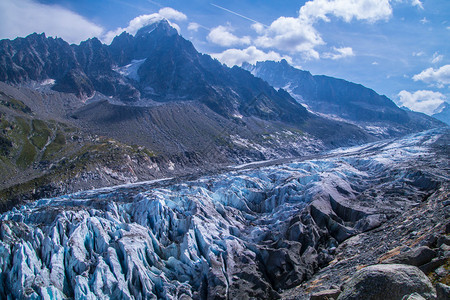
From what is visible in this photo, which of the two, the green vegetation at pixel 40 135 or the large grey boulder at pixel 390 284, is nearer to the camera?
the large grey boulder at pixel 390 284

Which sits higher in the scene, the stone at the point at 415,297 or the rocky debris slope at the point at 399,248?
the stone at the point at 415,297

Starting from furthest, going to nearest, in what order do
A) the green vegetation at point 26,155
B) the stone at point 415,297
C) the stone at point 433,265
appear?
the green vegetation at point 26,155, the stone at point 433,265, the stone at point 415,297

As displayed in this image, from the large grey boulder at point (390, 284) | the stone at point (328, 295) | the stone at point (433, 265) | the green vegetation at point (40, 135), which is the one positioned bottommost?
the stone at point (328, 295)

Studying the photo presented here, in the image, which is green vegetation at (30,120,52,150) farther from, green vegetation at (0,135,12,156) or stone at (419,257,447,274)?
stone at (419,257,447,274)

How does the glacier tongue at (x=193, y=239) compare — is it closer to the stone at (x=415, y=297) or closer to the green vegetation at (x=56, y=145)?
the stone at (x=415, y=297)

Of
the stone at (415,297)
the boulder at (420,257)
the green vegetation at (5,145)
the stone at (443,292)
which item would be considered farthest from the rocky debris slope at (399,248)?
the green vegetation at (5,145)

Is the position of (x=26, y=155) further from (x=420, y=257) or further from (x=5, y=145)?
(x=420, y=257)

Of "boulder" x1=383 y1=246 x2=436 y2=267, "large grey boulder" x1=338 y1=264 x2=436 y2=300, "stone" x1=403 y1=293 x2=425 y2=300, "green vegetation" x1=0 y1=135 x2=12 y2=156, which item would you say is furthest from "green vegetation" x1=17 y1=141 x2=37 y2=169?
"stone" x1=403 y1=293 x2=425 y2=300

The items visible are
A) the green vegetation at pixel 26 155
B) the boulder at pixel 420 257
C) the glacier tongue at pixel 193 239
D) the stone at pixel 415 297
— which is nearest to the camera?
the stone at pixel 415 297

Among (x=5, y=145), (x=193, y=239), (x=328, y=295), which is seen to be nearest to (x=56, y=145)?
(x=5, y=145)
